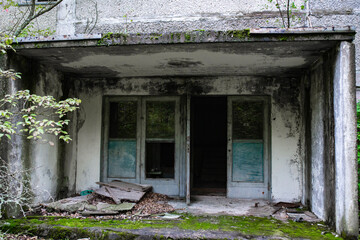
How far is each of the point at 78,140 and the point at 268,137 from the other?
13.1 ft

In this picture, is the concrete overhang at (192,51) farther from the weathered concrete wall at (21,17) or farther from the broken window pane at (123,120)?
the weathered concrete wall at (21,17)

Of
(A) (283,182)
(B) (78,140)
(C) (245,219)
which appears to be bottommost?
(C) (245,219)

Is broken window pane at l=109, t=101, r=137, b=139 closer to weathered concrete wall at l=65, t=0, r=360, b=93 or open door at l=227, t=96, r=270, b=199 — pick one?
weathered concrete wall at l=65, t=0, r=360, b=93

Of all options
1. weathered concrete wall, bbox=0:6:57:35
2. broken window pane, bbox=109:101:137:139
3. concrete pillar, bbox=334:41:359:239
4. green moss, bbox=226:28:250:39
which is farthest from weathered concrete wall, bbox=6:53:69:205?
concrete pillar, bbox=334:41:359:239

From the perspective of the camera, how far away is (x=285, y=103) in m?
5.93

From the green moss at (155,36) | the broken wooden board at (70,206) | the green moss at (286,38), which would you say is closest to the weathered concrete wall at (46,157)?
the broken wooden board at (70,206)

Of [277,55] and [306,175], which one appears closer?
[277,55]

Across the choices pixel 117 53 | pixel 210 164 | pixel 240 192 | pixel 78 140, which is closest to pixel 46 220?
pixel 78 140

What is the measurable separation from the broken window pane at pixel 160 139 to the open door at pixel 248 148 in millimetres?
1220

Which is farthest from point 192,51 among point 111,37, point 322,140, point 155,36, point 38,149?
point 38,149

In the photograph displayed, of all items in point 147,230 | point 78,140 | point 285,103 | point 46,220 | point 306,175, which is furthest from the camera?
point 78,140

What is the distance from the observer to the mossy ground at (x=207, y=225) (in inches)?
159

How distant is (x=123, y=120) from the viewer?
6.37 meters

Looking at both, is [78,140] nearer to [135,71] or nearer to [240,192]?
[135,71]
